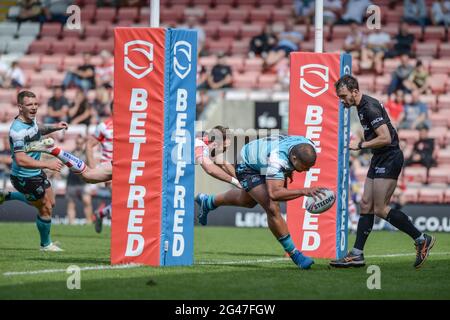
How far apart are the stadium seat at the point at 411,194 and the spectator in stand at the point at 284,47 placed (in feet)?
17.5

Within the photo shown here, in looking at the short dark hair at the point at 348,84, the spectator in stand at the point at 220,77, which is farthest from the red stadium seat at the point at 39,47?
the short dark hair at the point at 348,84

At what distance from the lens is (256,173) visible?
40.8 feet

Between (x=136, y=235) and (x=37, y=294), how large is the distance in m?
2.66

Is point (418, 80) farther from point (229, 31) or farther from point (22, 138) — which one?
point (22, 138)

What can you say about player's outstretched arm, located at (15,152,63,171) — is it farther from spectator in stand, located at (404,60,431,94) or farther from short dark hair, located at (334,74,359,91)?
spectator in stand, located at (404,60,431,94)

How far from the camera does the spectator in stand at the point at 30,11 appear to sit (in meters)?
30.6

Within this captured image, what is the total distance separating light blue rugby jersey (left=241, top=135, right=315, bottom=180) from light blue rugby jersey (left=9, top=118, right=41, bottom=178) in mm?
3357

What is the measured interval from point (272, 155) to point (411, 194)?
40.8ft

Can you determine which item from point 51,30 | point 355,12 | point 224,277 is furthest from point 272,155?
point 51,30

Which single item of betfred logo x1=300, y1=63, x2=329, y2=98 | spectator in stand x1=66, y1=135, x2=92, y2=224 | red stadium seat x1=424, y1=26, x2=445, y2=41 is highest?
red stadium seat x1=424, y1=26, x2=445, y2=41

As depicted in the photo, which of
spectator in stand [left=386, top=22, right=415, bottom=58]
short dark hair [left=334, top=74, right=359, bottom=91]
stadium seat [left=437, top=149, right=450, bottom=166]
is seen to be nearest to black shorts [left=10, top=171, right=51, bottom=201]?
short dark hair [left=334, top=74, right=359, bottom=91]

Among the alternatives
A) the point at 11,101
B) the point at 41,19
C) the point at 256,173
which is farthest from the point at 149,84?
the point at 41,19

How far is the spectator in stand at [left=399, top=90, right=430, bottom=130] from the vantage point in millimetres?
24875

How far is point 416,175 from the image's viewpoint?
951 inches
